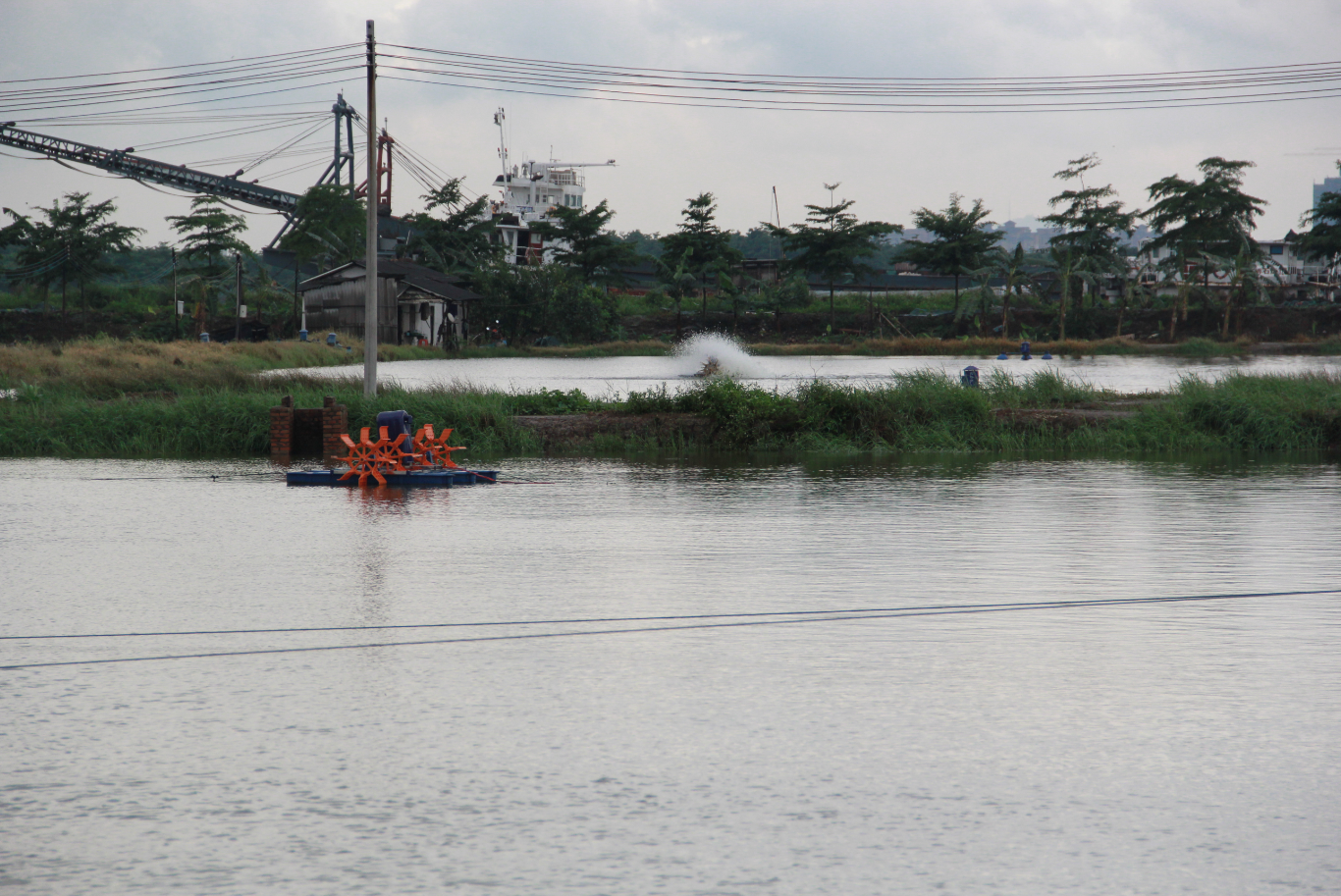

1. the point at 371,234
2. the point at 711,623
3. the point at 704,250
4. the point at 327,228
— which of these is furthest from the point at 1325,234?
the point at 711,623

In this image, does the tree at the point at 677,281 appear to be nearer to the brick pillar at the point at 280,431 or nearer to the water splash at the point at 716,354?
the water splash at the point at 716,354

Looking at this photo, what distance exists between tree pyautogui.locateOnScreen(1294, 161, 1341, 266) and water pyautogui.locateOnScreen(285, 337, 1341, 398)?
22.8 meters

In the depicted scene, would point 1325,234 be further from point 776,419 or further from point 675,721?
point 675,721

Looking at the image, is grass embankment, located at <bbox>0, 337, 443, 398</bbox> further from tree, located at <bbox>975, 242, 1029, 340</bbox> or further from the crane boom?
tree, located at <bbox>975, 242, 1029, 340</bbox>

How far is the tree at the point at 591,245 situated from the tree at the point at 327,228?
1372cm

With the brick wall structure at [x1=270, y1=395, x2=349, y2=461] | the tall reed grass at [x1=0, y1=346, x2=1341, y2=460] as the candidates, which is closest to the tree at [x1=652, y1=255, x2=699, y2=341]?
the tall reed grass at [x1=0, y1=346, x2=1341, y2=460]

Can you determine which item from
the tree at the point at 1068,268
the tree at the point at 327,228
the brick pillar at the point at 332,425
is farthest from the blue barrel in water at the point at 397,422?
the tree at the point at 1068,268

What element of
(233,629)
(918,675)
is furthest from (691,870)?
(233,629)

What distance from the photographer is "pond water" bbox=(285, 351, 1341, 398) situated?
149ft

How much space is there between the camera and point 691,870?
144 inches

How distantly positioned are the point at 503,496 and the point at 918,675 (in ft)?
31.7

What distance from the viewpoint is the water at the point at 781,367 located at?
45.3 meters

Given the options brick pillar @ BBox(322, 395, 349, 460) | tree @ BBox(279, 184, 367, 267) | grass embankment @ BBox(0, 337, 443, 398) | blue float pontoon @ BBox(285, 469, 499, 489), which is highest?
tree @ BBox(279, 184, 367, 267)

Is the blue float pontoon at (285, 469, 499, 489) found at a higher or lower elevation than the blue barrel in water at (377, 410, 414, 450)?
lower
